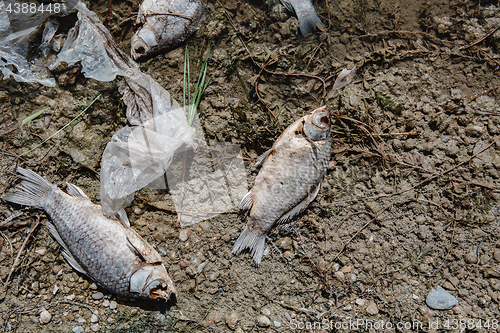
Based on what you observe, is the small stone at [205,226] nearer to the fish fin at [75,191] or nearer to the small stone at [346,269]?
the fish fin at [75,191]

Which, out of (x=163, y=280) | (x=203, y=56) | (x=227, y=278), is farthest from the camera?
(x=203, y=56)

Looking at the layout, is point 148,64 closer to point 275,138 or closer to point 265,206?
point 275,138

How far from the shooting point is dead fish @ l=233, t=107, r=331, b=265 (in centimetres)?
294

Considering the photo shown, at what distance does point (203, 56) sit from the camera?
3295 mm

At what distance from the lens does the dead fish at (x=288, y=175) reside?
9.63ft

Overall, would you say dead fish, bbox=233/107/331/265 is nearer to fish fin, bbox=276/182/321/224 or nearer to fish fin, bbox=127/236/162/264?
fish fin, bbox=276/182/321/224

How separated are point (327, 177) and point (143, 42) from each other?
8.66ft

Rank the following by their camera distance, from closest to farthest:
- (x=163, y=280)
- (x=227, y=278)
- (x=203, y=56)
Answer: (x=163, y=280) → (x=227, y=278) → (x=203, y=56)

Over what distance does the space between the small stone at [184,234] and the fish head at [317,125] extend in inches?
68.4

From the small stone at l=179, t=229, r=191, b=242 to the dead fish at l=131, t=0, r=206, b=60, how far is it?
210cm

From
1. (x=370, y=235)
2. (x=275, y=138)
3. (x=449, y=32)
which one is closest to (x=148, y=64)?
(x=275, y=138)

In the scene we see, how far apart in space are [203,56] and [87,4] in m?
1.48

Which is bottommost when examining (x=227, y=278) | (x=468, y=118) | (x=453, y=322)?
(x=453, y=322)

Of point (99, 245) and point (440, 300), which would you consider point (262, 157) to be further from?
point (440, 300)
